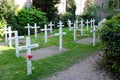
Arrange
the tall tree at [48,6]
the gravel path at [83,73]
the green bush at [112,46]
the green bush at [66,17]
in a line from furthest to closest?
the green bush at [66,17]
the tall tree at [48,6]
the gravel path at [83,73]
the green bush at [112,46]

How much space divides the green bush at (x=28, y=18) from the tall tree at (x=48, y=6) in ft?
4.78

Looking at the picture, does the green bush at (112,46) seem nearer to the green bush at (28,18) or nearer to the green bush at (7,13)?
the green bush at (7,13)

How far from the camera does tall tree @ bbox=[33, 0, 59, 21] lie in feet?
57.5

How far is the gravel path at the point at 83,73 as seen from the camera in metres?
5.86

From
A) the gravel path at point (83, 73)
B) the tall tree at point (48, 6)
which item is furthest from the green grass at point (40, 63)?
the tall tree at point (48, 6)

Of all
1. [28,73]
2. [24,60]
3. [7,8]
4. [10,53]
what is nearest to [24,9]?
[7,8]

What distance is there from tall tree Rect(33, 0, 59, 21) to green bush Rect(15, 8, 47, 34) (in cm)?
146

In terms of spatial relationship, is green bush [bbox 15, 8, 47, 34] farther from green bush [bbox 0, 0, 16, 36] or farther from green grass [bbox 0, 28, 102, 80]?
green grass [bbox 0, 28, 102, 80]

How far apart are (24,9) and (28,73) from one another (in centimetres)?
1028

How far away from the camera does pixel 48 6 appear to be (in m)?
17.7

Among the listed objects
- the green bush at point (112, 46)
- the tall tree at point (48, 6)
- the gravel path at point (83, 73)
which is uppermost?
the tall tree at point (48, 6)

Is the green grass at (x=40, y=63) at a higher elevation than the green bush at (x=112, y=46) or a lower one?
lower

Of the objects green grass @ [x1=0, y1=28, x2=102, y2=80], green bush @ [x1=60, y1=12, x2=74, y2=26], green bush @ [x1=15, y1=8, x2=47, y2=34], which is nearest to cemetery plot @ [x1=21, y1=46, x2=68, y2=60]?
green grass @ [x1=0, y1=28, x2=102, y2=80]

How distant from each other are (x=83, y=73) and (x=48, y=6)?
12.1 metres
